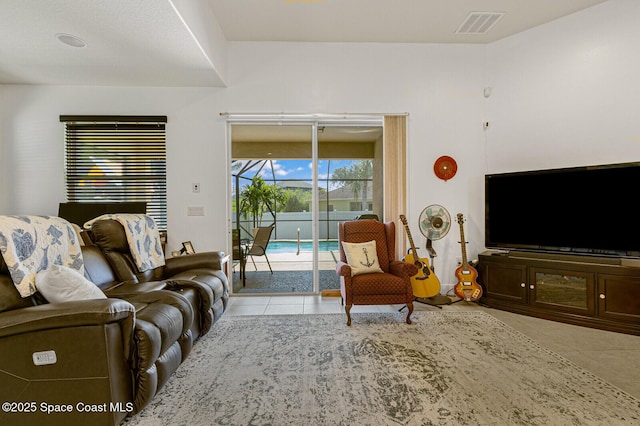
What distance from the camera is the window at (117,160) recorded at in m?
4.06

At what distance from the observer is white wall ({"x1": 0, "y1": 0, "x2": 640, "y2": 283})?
398 cm

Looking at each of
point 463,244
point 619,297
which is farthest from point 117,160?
point 619,297

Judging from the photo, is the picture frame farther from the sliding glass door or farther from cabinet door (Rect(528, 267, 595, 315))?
cabinet door (Rect(528, 267, 595, 315))

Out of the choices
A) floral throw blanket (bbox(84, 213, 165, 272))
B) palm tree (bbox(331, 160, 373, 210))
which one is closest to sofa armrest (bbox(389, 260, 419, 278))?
palm tree (bbox(331, 160, 373, 210))

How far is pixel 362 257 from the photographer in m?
3.47

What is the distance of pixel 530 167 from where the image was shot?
3896mm

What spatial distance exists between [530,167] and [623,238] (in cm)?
120

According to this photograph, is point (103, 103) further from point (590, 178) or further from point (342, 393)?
point (590, 178)

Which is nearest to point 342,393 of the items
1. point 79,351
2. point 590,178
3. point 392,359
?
point 392,359

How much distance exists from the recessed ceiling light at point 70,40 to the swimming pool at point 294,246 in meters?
3.06

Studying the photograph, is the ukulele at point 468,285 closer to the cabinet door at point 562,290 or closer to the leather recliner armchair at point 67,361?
the cabinet door at point 562,290

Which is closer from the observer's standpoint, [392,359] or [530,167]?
[392,359]

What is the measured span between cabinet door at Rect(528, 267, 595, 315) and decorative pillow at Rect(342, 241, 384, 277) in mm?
1640

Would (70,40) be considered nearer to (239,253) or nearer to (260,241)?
(239,253)
